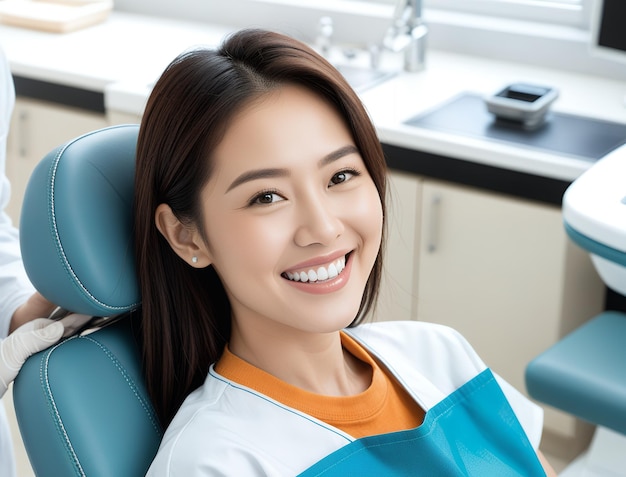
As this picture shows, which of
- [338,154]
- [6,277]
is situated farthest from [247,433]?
[6,277]

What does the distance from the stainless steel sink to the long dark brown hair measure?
1416 mm

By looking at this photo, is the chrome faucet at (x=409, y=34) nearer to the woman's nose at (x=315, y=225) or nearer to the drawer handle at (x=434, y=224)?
the drawer handle at (x=434, y=224)

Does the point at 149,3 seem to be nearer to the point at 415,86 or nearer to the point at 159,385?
the point at 415,86

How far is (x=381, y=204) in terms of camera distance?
1.45 meters

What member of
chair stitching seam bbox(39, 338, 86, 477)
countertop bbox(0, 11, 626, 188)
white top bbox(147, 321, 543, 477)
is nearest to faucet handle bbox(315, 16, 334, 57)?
countertop bbox(0, 11, 626, 188)

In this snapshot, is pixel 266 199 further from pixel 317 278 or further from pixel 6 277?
pixel 6 277

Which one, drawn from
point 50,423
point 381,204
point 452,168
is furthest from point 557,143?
point 50,423

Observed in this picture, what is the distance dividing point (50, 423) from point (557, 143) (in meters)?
1.52

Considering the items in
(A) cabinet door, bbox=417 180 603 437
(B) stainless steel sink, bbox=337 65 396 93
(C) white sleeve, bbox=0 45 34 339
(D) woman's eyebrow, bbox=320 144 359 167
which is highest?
(D) woman's eyebrow, bbox=320 144 359 167

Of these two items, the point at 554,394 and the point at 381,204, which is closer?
the point at 381,204

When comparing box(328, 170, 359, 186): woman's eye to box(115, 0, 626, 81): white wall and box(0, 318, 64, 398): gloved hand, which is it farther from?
box(115, 0, 626, 81): white wall

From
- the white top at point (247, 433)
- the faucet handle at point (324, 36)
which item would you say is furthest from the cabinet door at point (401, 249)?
the white top at point (247, 433)

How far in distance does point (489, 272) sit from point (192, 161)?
1.39m

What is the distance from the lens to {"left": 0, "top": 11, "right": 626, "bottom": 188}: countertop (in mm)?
2416
